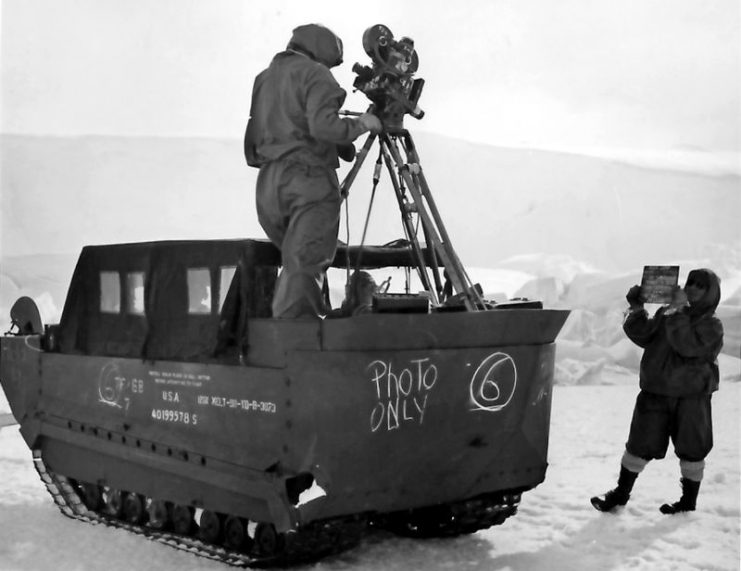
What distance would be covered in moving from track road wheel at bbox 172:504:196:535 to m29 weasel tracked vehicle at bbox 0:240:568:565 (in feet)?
0.03

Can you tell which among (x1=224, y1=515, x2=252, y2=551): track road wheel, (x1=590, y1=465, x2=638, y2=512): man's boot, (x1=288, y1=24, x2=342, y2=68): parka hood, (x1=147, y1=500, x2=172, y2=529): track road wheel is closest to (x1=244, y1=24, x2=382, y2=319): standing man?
(x1=288, y1=24, x2=342, y2=68): parka hood

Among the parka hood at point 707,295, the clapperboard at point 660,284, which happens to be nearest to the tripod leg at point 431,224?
the clapperboard at point 660,284

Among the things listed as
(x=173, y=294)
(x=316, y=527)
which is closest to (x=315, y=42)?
(x=173, y=294)

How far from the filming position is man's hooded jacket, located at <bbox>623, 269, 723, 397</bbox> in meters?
6.08

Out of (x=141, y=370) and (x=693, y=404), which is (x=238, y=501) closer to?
(x=141, y=370)

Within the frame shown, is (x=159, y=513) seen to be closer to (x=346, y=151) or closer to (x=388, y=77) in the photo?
(x=346, y=151)

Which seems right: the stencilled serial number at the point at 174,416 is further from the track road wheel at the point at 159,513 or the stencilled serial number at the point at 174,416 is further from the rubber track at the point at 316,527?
the rubber track at the point at 316,527

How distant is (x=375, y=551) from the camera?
5621mm

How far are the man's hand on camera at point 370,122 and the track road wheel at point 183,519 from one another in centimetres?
244

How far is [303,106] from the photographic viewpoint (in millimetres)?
5141

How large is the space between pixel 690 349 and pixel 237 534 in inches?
118

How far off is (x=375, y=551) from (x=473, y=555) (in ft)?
1.87

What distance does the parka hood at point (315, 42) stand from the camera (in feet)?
17.2

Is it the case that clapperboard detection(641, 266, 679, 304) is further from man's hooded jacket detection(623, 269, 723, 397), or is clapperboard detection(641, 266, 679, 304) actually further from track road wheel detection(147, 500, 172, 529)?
track road wheel detection(147, 500, 172, 529)
